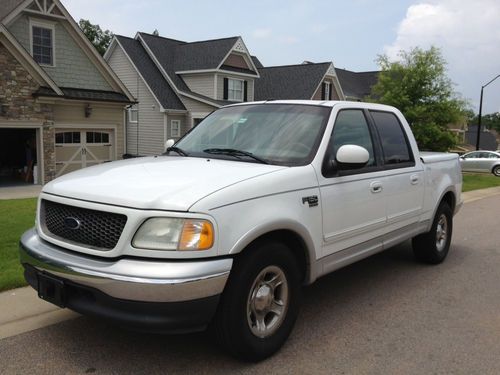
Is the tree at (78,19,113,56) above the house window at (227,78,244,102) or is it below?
above

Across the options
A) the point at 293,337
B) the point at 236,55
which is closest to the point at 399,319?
the point at 293,337

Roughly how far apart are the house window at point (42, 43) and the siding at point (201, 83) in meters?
11.6

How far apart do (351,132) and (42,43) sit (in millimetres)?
15782

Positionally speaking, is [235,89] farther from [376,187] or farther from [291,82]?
[376,187]

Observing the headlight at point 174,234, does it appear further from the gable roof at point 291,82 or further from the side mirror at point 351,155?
the gable roof at point 291,82

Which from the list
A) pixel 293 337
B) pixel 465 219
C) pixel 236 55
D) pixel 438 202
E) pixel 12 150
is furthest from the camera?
pixel 236 55

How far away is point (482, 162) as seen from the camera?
2989 cm

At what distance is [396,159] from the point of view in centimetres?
522

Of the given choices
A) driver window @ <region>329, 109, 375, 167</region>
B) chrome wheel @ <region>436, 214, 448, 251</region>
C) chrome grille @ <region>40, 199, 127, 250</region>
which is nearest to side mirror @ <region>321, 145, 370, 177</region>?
driver window @ <region>329, 109, 375, 167</region>

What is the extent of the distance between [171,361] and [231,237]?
1.08m

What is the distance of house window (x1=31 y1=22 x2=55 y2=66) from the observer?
17.2m

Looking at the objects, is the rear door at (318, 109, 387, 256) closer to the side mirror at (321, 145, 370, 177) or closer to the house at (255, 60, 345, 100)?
the side mirror at (321, 145, 370, 177)

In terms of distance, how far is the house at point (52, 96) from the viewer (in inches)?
613

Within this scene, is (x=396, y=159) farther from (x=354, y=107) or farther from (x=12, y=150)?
(x=12, y=150)
